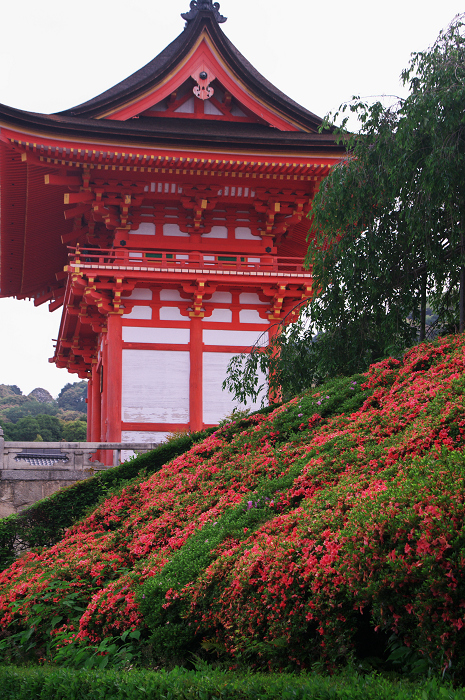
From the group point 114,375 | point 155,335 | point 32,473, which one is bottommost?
point 32,473

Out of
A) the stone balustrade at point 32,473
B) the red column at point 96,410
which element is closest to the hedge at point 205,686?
the stone balustrade at point 32,473

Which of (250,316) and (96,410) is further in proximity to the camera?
(96,410)

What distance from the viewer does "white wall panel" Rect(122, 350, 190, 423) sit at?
54.0 ft

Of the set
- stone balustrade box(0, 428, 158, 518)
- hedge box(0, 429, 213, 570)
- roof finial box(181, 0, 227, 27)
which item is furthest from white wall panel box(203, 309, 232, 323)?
roof finial box(181, 0, 227, 27)

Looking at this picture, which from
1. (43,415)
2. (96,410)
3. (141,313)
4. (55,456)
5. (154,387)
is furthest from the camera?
(43,415)

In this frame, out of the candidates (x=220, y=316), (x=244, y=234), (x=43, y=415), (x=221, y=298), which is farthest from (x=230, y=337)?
(x=43, y=415)

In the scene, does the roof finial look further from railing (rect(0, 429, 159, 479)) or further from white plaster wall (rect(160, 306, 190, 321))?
railing (rect(0, 429, 159, 479))

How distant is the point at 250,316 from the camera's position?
57.6ft

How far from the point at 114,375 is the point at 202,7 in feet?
36.4

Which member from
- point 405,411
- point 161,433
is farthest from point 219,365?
point 405,411

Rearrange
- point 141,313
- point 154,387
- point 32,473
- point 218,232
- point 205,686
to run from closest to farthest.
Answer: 1. point 205,686
2. point 32,473
3. point 154,387
4. point 141,313
5. point 218,232

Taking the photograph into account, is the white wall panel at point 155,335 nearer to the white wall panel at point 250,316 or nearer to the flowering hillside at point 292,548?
the white wall panel at point 250,316

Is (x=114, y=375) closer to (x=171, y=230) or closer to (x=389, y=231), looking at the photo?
(x=171, y=230)

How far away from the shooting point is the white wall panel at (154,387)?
1647cm
